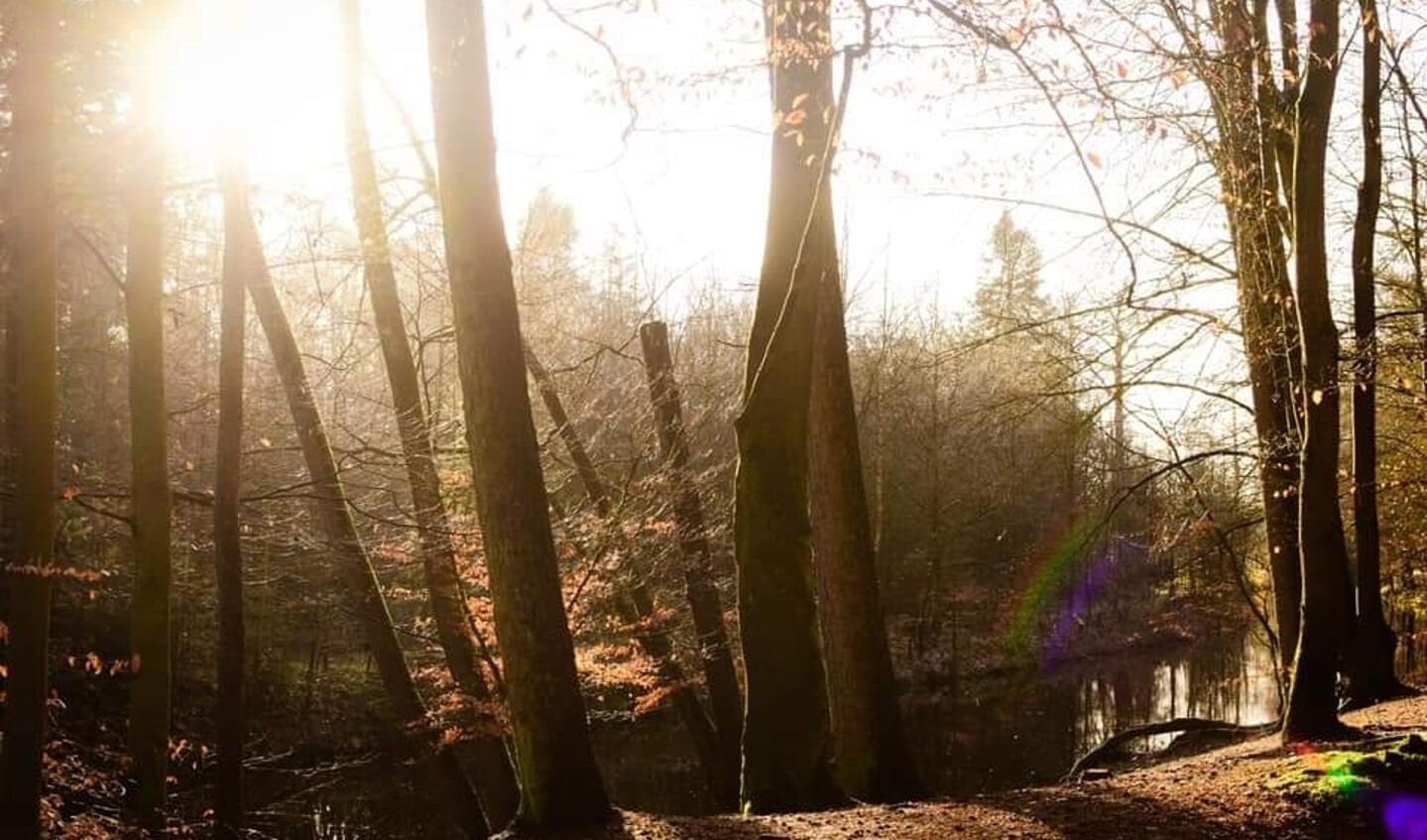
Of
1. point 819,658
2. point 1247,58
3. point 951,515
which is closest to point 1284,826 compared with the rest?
point 819,658

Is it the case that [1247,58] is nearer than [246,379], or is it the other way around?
[1247,58]

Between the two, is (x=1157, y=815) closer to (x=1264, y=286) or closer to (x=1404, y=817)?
(x=1404, y=817)

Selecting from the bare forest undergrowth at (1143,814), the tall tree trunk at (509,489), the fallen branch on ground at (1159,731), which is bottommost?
the fallen branch on ground at (1159,731)

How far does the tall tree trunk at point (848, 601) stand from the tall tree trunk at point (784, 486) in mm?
1601

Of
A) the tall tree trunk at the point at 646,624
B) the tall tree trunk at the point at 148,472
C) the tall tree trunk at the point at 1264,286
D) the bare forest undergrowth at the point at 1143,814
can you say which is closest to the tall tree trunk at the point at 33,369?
the tall tree trunk at the point at 148,472

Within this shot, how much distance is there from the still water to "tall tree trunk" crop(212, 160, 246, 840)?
1737mm

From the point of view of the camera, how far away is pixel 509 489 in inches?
226

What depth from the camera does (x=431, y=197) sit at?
11.2 m

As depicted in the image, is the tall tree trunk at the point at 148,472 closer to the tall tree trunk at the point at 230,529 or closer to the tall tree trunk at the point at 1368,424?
the tall tree trunk at the point at 230,529

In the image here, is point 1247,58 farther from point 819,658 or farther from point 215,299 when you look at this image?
point 215,299

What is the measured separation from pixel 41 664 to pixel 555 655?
412 centimetres

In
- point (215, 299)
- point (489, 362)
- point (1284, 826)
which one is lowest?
point (1284, 826)

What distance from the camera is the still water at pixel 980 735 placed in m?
15.3

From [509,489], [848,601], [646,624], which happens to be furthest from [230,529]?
[646,624]
